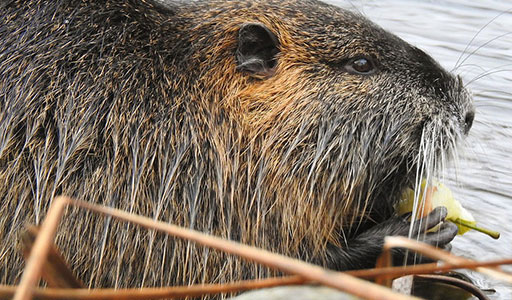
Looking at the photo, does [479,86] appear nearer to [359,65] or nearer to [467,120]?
[467,120]

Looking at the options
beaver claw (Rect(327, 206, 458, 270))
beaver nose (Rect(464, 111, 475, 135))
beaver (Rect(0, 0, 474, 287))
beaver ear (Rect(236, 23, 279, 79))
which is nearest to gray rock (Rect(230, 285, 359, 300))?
beaver (Rect(0, 0, 474, 287))

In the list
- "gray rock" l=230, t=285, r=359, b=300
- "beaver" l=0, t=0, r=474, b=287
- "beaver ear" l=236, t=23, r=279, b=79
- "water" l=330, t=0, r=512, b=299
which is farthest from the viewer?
"water" l=330, t=0, r=512, b=299

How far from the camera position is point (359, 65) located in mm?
3029

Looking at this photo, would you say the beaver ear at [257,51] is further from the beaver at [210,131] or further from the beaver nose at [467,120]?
the beaver nose at [467,120]

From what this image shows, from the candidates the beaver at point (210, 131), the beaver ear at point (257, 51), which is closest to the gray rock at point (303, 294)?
the beaver at point (210, 131)

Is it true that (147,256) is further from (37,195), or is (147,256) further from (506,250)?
(506,250)

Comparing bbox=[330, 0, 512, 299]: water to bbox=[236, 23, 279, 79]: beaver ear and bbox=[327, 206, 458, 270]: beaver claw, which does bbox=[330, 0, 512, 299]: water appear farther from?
bbox=[236, 23, 279, 79]: beaver ear

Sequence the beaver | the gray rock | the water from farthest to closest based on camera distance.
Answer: the water → the beaver → the gray rock

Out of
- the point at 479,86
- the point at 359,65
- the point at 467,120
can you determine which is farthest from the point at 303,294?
the point at 479,86

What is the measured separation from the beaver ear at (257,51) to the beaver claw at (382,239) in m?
0.72

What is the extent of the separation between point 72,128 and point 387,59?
1202 mm

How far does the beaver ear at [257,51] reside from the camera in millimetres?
3002

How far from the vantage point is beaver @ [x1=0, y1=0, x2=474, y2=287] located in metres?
2.84

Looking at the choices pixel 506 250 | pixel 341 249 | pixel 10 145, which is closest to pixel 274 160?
pixel 341 249
